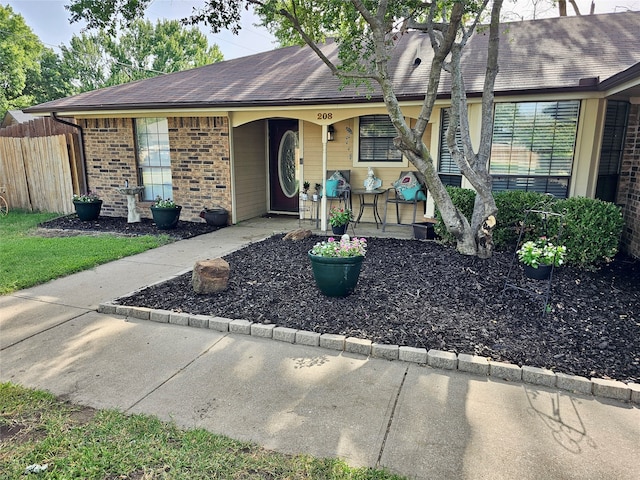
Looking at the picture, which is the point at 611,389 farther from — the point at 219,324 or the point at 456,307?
the point at 219,324

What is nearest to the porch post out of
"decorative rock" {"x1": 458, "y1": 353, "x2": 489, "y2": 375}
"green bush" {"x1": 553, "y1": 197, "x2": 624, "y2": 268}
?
"green bush" {"x1": 553, "y1": 197, "x2": 624, "y2": 268}

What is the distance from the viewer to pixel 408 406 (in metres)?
2.81

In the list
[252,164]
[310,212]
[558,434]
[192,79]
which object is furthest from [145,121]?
[558,434]

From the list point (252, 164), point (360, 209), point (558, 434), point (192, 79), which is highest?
point (192, 79)

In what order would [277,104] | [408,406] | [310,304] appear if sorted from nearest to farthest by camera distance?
[408,406]
[310,304]
[277,104]

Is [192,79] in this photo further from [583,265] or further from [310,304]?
[583,265]

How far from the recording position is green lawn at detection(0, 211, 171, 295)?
5434 mm

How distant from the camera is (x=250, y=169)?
9.62 meters

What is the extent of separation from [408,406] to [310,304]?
173cm

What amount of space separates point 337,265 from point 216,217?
516 cm

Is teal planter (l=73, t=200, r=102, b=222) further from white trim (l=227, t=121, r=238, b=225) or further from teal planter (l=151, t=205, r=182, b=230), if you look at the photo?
white trim (l=227, t=121, r=238, b=225)

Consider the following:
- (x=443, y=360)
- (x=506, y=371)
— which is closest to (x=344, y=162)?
(x=443, y=360)

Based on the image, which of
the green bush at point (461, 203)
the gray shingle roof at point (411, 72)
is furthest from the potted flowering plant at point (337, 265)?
the gray shingle roof at point (411, 72)

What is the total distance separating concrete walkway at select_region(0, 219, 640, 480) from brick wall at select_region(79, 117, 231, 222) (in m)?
5.24
